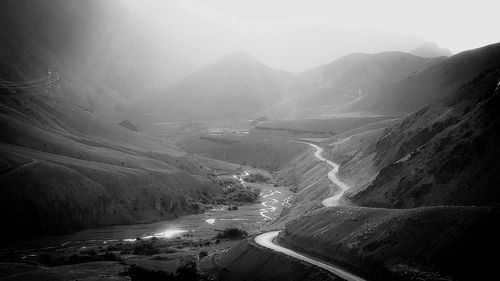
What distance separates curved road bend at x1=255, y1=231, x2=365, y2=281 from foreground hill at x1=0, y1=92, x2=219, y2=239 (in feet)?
113

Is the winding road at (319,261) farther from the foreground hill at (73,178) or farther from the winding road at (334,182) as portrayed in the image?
the foreground hill at (73,178)

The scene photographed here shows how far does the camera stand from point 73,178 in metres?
82.2

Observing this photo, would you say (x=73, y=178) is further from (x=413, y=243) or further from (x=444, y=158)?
(x=413, y=243)

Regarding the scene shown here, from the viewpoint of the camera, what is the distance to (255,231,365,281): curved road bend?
37.3m

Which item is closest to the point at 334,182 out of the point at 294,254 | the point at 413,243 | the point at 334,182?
the point at 334,182

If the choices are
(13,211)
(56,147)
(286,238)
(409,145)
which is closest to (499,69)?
(409,145)

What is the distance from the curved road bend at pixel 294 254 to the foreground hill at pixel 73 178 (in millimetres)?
34380

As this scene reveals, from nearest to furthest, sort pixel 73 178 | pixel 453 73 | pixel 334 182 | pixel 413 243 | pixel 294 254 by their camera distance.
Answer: pixel 413 243 → pixel 294 254 → pixel 73 178 → pixel 334 182 → pixel 453 73

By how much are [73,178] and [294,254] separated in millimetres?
50885

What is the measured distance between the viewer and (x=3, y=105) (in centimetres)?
10831

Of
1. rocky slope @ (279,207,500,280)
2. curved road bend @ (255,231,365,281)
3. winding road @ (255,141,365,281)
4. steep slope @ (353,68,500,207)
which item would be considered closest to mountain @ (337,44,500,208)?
steep slope @ (353,68,500,207)

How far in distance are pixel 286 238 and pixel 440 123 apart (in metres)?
33.2

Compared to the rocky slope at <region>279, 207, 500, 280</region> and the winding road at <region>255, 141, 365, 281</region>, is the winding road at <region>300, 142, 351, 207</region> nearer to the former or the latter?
the winding road at <region>255, 141, 365, 281</region>

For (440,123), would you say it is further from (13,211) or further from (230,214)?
(13,211)
